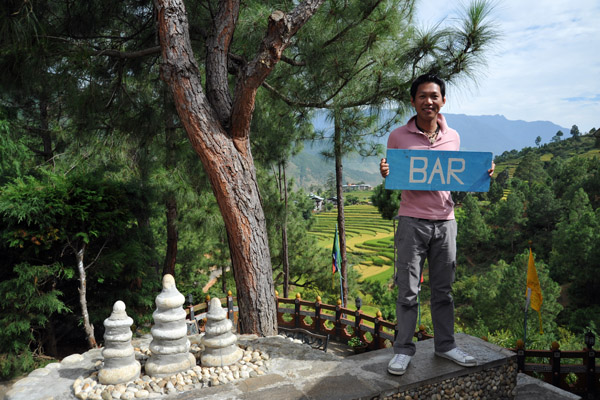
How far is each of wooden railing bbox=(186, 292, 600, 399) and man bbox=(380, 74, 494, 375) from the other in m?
2.33

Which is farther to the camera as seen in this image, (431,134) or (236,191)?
(236,191)

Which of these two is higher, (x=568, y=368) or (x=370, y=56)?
(x=370, y=56)

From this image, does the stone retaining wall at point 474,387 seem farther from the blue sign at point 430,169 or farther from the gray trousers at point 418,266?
the blue sign at point 430,169

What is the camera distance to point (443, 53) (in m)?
4.21

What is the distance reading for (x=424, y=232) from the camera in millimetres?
2719

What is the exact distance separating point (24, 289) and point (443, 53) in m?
5.90

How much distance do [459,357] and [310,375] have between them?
3.66ft

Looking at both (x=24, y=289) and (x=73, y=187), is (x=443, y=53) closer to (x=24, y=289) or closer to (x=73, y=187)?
(x=73, y=187)

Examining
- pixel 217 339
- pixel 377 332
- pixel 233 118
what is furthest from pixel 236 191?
pixel 377 332

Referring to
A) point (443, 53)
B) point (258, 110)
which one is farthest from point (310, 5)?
point (258, 110)

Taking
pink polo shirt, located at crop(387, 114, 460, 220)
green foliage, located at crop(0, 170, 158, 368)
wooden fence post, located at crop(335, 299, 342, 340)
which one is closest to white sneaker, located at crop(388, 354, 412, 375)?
pink polo shirt, located at crop(387, 114, 460, 220)

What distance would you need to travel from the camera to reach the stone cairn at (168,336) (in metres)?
2.68

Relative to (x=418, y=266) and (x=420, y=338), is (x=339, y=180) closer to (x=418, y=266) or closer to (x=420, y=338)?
(x=420, y=338)

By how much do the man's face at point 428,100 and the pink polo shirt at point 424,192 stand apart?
0.45 feet
